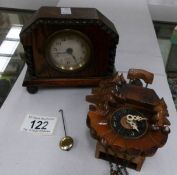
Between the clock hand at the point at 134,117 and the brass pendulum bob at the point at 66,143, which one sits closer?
the clock hand at the point at 134,117

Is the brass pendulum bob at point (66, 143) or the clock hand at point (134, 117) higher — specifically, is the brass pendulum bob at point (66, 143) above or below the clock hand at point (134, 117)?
below

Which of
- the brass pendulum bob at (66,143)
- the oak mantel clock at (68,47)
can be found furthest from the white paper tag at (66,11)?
the brass pendulum bob at (66,143)

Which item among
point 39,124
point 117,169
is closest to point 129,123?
point 117,169

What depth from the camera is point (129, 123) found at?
615 mm

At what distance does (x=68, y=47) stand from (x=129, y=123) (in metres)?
0.33

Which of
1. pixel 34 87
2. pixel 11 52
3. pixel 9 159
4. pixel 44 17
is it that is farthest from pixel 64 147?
pixel 11 52

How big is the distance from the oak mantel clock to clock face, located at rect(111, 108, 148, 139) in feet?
0.85

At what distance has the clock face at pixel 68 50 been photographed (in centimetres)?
80

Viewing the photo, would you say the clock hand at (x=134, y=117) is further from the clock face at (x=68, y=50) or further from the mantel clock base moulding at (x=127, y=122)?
the clock face at (x=68, y=50)

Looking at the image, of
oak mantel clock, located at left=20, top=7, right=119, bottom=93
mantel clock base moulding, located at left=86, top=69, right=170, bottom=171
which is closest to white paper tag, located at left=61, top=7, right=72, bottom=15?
oak mantel clock, located at left=20, top=7, right=119, bottom=93

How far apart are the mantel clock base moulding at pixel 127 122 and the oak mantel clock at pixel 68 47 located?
7.0 inches

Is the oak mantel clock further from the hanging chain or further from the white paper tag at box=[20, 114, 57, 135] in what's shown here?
the hanging chain

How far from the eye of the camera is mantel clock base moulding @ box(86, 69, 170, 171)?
59 cm

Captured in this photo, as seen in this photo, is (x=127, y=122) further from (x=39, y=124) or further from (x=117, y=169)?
(x=39, y=124)
